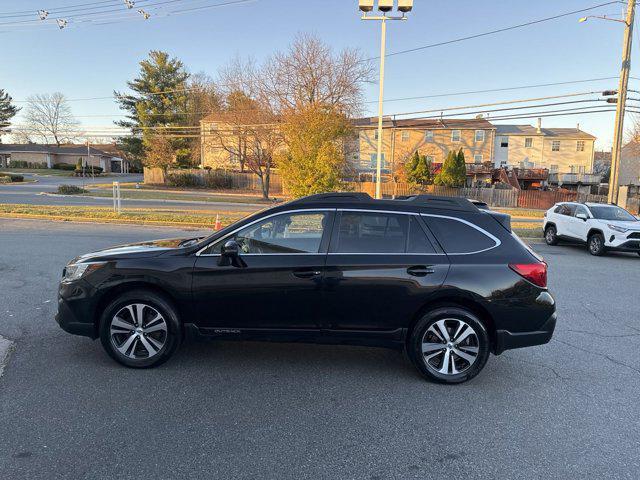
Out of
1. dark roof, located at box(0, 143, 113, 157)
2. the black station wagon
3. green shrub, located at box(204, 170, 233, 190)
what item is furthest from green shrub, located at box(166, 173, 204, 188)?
the black station wagon

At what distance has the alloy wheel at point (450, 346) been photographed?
4066mm

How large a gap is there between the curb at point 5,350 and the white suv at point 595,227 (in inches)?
546

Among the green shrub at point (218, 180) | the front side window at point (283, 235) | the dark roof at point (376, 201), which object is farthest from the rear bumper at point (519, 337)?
the green shrub at point (218, 180)

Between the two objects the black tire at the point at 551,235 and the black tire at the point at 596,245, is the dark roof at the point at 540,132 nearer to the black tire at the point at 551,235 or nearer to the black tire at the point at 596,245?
the black tire at the point at 551,235

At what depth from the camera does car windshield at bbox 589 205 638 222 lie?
13.1 metres

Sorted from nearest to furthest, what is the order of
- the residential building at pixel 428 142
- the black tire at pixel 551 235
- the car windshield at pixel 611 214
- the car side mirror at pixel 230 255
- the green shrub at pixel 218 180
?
the car side mirror at pixel 230 255 → the car windshield at pixel 611 214 → the black tire at pixel 551 235 → the green shrub at pixel 218 180 → the residential building at pixel 428 142

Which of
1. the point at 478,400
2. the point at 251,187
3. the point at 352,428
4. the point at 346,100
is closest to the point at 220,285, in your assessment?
the point at 352,428

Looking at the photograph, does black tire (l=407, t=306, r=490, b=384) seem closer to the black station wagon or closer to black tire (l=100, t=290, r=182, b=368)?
the black station wagon

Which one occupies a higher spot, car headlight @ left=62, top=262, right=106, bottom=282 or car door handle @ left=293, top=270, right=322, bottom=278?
car door handle @ left=293, top=270, right=322, bottom=278

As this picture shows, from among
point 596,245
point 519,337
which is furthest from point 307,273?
point 596,245

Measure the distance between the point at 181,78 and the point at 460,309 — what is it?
5555 cm

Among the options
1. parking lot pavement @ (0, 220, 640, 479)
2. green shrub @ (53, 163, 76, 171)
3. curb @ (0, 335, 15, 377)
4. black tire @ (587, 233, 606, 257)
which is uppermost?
green shrub @ (53, 163, 76, 171)

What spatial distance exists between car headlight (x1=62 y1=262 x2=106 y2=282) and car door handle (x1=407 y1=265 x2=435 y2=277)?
Result: 2900mm

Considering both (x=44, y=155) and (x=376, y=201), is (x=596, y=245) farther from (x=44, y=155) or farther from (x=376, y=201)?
(x=44, y=155)
